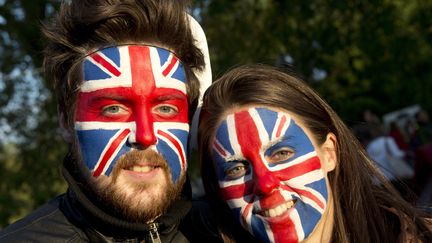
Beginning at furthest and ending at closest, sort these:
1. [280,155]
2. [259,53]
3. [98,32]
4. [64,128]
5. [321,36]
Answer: [259,53] < [321,36] < [64,128] < [98,32] < [280,155]

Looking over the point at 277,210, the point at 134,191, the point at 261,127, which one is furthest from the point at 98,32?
the point at 277,210

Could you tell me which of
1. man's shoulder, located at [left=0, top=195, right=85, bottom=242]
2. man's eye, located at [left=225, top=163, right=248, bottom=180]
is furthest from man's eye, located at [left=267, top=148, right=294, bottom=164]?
man's shoulder, located at [left=0, top=195, right=85, bottom=242]

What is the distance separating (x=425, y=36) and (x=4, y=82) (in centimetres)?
448

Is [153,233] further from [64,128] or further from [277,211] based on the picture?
[64,128]

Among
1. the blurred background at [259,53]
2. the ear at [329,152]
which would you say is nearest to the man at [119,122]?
the ear at [329,152]

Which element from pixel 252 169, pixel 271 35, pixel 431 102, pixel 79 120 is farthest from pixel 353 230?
pixel 431 102

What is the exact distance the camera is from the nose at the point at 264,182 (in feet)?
9.54

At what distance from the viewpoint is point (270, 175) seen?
2.95 meters

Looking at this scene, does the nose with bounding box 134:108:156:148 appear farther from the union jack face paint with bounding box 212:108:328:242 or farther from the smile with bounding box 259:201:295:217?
the smile with bounding box 259:201:295:217

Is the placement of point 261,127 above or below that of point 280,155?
above

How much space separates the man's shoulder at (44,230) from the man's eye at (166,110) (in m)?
0.66

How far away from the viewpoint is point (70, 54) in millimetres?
3203

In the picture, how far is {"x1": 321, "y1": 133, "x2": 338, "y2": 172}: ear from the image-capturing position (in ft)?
10.3

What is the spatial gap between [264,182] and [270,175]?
0.17 ft
